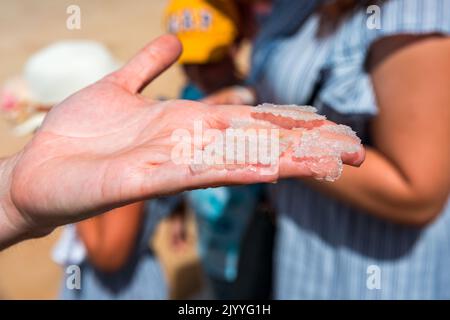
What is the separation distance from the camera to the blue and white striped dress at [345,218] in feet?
3.33

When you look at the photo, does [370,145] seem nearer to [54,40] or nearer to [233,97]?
[233,97]

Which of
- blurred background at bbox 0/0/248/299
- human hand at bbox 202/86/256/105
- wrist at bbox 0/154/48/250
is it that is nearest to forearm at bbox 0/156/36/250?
wrist at bbox 0/154/48/250

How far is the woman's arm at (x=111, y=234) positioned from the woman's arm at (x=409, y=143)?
42 cm

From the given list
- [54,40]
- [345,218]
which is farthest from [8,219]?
[54,40]

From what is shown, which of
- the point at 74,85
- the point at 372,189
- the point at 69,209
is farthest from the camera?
the point at 74,85

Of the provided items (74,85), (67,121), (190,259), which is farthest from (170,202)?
(190,259)

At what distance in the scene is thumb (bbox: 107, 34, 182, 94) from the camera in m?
0.97

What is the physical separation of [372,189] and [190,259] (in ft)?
5.43

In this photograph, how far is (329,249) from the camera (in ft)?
3.81

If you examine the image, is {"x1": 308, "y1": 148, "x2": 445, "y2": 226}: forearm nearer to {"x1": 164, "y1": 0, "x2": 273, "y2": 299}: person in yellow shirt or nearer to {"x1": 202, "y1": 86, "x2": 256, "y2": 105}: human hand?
{"x1": 164, "y1": 0, "x2": 273, "y2": 299}: person in yellow shirt

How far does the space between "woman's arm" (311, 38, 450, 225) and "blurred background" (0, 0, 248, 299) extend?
1418mm

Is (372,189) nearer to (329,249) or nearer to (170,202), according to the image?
(329,249)

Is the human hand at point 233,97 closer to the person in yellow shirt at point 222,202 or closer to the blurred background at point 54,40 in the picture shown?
the person in yellow shirt at point 222,202

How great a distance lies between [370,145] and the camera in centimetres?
109
